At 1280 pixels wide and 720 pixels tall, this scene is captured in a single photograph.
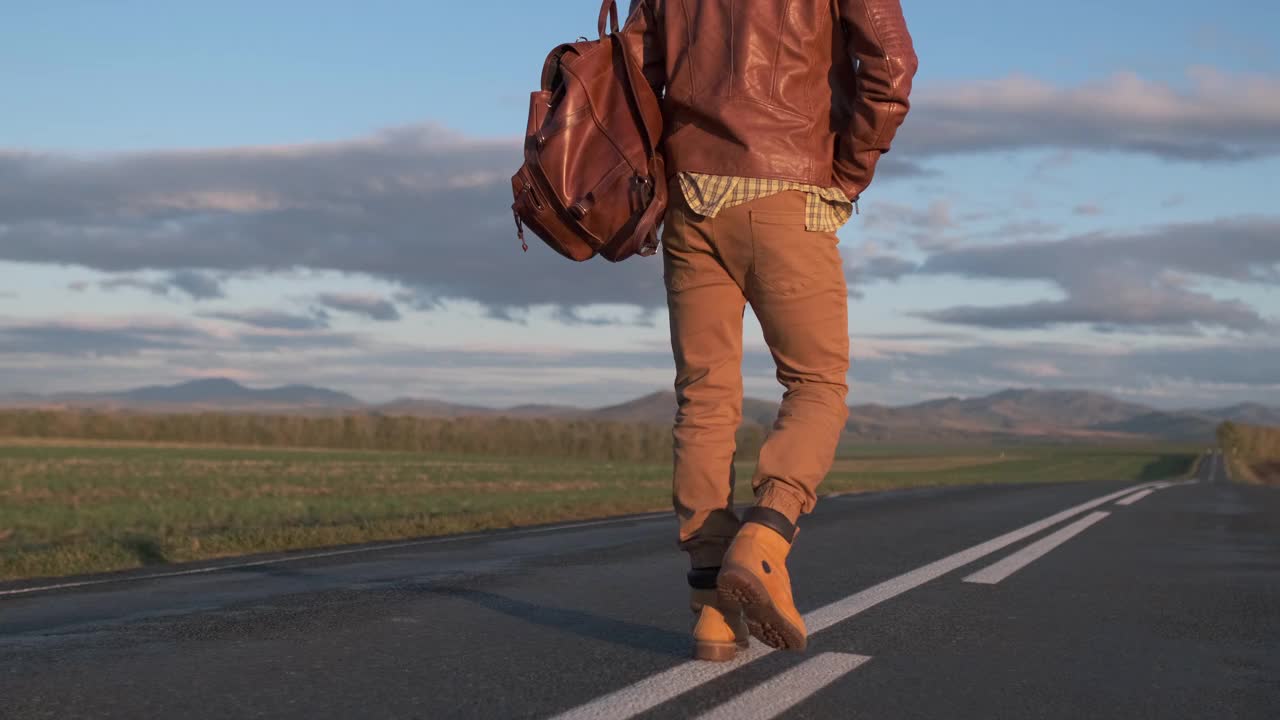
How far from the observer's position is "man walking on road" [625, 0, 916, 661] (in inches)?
139

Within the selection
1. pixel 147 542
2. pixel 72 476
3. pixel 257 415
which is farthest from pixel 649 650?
pixel 257 415

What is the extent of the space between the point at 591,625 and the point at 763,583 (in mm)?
1118

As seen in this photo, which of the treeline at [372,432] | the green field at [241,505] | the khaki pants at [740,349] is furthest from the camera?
the treeline at [372,432]

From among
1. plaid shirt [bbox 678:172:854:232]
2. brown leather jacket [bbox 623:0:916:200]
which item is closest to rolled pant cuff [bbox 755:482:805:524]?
plaid shirt [bbox 678:172:854:232]

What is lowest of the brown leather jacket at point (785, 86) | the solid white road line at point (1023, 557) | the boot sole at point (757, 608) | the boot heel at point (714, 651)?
the solid white road line at point (1023, 557)

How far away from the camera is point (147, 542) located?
9.95 m

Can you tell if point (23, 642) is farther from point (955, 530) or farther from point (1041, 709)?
point (955, 530)

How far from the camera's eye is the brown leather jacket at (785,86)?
11.7 feet

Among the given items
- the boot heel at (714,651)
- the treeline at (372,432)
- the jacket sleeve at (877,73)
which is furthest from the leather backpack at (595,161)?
the treeline at (372,432)

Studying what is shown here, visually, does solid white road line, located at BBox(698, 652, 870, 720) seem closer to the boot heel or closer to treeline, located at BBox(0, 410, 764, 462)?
the boot heel

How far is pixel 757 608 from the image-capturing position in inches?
126

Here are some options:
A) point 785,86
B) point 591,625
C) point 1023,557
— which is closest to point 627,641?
point 591,625

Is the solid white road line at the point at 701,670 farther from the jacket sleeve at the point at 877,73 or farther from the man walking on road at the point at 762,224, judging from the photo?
the jacket sleeve at the point at 877,73

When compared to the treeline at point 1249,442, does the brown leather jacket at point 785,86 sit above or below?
above
